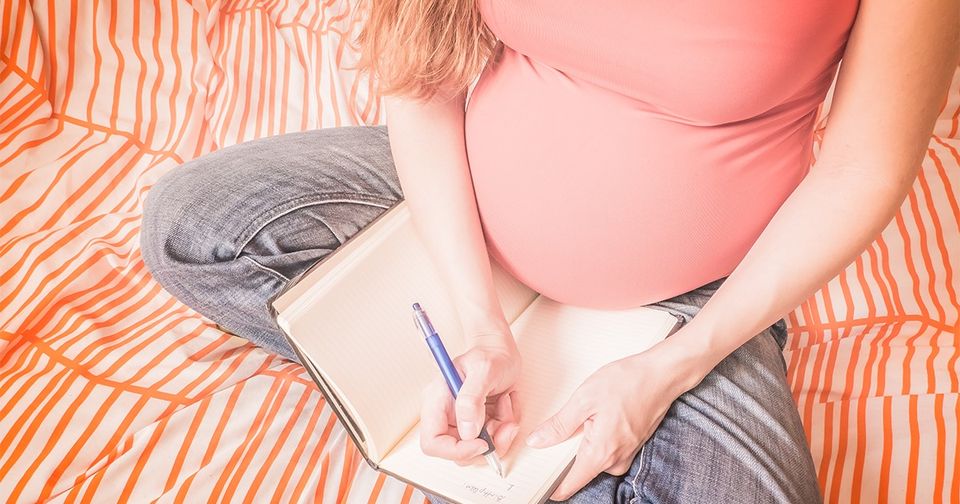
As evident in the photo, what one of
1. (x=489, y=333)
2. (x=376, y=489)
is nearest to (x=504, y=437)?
(x=489, y=333)

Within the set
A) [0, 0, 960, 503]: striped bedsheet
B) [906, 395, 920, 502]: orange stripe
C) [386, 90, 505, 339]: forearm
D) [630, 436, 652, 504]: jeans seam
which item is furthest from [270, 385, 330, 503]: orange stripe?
[906, 395, 920, 502]: orange stripe

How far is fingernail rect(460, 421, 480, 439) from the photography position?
0.64 meters

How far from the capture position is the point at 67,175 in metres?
1.26

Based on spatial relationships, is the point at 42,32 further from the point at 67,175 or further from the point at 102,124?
the point at 67,175

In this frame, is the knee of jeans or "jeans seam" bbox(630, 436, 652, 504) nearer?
"jeans seam" bbox(630, 436, 652, 504)

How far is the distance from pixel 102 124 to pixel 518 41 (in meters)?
0.97

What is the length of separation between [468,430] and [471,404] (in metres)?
0.02

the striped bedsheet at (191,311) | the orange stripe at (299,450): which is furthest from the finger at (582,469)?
the orange stripe at (299,450)

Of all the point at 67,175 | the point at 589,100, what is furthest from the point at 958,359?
the point at 67,175

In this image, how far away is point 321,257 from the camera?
0.90 meters

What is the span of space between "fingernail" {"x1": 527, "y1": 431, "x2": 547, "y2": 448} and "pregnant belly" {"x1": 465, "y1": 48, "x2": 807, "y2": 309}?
6.9 inches

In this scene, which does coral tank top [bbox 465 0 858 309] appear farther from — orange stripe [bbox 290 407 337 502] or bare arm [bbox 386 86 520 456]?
orange stripe [bbox 290 407 337 502]

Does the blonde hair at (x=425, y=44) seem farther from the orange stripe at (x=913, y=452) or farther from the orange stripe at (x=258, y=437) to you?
the orange stripe at (x=913, y=452)

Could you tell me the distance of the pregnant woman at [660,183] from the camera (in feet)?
2.08
